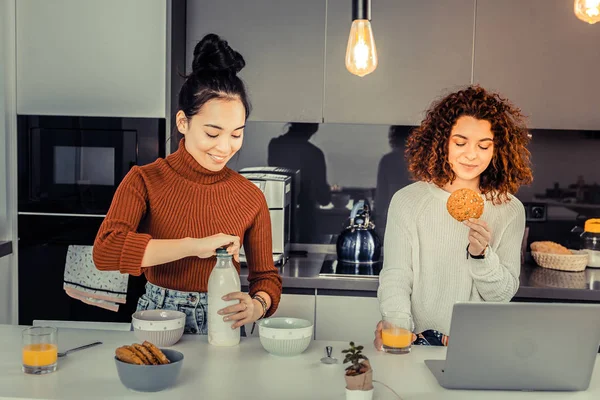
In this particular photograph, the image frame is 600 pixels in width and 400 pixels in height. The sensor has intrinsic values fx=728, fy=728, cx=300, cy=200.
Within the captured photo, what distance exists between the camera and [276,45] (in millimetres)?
3188

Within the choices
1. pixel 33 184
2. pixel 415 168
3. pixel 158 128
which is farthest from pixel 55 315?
pixel 415 168

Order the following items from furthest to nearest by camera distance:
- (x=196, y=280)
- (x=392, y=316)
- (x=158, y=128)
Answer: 1. (x=158, y=128)
2. (x=196, y=280)
3. (x=392, y=316)

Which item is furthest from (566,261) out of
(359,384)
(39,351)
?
(39,351)

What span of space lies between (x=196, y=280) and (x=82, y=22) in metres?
1.50

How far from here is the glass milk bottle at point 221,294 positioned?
183 centimetres

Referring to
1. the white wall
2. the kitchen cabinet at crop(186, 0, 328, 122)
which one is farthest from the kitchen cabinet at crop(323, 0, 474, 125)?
the white wall

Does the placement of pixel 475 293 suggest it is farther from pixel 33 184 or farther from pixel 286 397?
pixel 33 184

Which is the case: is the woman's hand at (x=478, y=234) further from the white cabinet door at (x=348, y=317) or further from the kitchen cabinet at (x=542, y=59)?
the kitchen cabinet at (x=542, y=59)

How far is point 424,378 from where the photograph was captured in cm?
167

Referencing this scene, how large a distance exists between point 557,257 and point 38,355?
2.31 meters

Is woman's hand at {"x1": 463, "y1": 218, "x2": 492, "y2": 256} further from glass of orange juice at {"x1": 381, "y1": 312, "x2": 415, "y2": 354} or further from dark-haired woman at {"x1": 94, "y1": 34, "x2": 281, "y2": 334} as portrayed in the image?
dark-haired woman at {"x1": 94, "y1": 34, "x2": 281, "y2": 334}

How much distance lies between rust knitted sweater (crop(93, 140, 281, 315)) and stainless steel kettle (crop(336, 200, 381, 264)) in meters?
1.11

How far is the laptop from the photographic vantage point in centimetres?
151

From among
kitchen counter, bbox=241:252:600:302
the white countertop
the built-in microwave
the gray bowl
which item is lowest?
kitchen counter, bbox=241:252:600:302
